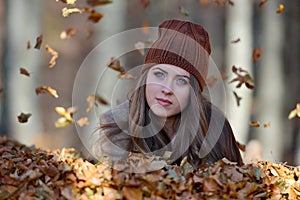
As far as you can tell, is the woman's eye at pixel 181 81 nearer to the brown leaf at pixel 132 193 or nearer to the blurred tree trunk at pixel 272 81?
the brown leaf at pixel 132 193

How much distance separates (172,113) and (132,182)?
855 mm

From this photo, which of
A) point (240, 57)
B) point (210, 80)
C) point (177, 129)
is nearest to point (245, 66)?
point (240, 57)

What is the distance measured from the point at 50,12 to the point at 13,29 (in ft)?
18.4

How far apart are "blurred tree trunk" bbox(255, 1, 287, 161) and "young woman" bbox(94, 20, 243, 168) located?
4.98m

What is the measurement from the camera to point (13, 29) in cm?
884

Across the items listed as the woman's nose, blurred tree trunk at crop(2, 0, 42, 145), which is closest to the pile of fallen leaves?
the woman's nose

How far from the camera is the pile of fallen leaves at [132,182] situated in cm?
265

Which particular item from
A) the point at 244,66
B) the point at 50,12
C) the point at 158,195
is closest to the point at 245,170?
the point at 158,195

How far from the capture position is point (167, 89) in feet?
11.0

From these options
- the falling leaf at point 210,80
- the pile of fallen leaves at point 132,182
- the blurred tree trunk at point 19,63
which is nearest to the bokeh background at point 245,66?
the blurred tree trunk at point 19,63

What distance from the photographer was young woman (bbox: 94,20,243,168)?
335 cm

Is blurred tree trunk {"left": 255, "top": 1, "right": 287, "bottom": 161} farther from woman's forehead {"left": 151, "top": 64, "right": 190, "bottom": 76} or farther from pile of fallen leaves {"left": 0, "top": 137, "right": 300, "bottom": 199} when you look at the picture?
pile of fallen leaves {"left": 0, "top": 137, "right": 300, "bottom": 199}

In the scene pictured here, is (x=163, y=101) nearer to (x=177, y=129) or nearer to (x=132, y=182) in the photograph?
(x=177, y=129)

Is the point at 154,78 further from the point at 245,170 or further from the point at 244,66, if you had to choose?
the point at 244,66
